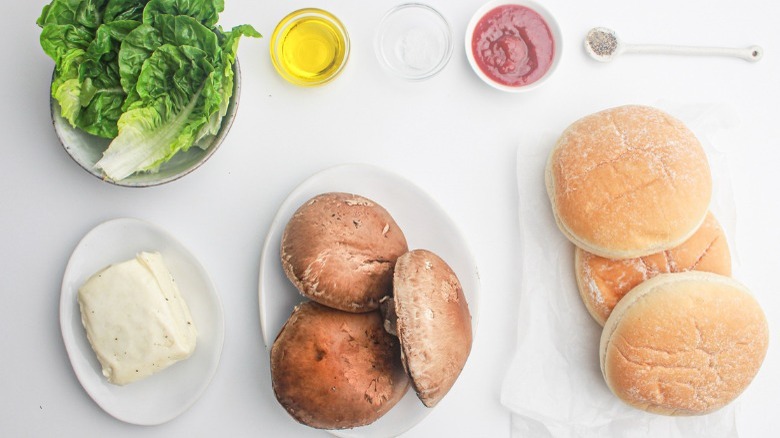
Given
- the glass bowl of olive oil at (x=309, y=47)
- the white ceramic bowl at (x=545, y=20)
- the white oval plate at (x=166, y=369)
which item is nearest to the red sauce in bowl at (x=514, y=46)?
the white ceramic bowl at (x=545, y=20)

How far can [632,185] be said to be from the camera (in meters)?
1.57

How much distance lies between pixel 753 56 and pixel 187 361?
1849 millimetres

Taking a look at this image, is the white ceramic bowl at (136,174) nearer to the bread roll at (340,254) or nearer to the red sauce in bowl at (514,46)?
the bread roll at (340,254)

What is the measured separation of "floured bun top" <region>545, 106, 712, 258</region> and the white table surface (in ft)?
0.65

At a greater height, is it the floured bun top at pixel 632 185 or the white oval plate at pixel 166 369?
the floured bun top at pixel 632 185

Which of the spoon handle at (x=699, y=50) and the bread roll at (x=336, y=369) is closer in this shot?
the bread roll at (x=336, y=369)

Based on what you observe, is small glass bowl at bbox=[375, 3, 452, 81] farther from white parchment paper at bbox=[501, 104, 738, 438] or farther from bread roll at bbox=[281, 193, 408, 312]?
bread roll at bbox=[281, 193, 408, 312]

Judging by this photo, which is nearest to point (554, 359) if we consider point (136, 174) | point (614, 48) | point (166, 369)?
point (614, 48)

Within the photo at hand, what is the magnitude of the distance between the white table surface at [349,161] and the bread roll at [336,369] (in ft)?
0.81

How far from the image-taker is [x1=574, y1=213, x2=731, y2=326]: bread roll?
1.66 m

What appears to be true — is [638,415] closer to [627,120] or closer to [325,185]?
[627,120]

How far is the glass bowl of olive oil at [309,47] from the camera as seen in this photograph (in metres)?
1.73

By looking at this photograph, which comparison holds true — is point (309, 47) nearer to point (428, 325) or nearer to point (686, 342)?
point (428, 325)

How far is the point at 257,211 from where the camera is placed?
174 cm
